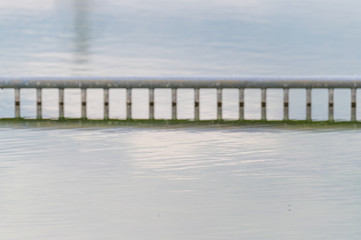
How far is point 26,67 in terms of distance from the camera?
5872 centimetres

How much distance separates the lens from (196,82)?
75.2 ft

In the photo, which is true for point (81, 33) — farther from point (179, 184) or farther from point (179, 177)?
point (179, 184)

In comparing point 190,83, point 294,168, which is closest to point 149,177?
point 294,168

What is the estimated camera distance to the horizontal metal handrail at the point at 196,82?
901 inches

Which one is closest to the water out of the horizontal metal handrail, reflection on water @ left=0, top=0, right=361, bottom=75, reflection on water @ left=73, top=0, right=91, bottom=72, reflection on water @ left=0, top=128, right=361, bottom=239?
reflection on water @ left=0, top=128, right=361, bottom=239

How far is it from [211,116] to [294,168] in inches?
437

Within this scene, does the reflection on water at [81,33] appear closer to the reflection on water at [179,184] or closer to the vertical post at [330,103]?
the vertical post at [330,103]

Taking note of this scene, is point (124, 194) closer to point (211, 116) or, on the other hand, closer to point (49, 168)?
point (49, 168)

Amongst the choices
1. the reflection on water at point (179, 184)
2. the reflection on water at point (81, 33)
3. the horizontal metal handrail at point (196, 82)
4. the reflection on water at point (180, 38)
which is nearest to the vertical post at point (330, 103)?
the horizontal metal handrail at point (196, 82)

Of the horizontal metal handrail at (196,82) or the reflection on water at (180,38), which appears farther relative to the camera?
the reflection on water at (180,38)

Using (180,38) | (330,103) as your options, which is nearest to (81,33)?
(180,38)

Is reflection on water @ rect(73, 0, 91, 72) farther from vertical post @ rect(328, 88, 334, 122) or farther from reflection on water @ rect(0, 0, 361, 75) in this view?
vertical post @ rect(328, 88, 334, 122)

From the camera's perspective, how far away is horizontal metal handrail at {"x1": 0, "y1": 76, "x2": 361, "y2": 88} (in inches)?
901

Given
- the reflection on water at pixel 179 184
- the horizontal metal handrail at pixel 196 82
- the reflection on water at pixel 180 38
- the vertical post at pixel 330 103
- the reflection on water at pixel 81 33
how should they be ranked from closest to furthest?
the reflection on water at pixel 179 184 < the horizontal metal handrail at pixel 196 82 < the vertical post at pixel 330 103 < the reflection on water at pixel 180 38 < the reflection on water at pixel 81 33
